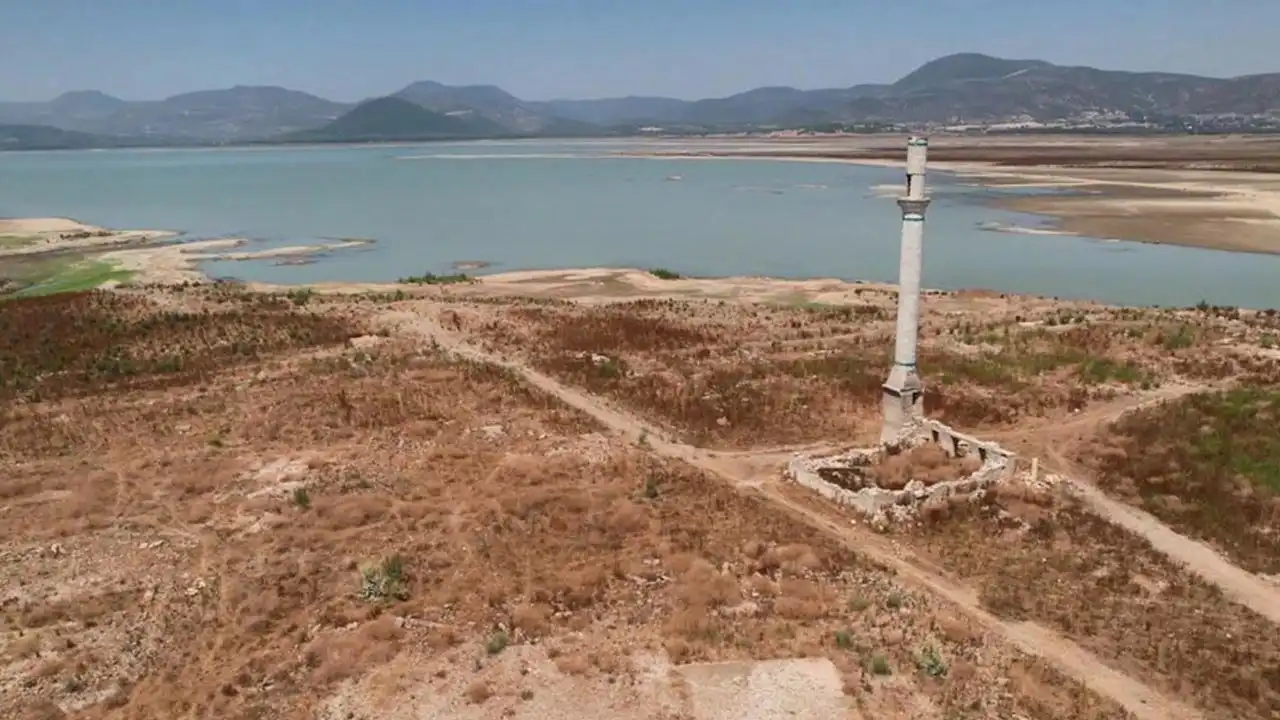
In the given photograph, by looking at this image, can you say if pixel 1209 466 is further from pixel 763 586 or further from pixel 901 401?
pixel 763 586

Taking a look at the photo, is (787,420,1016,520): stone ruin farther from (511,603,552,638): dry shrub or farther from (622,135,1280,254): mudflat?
(622,135,1280,254): mudflat

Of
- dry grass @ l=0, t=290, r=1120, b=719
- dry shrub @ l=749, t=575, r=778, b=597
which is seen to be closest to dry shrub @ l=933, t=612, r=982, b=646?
dry grass @ l=0, t=290, r=1120, b=719

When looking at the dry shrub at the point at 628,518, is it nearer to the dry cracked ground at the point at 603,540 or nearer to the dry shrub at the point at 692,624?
the dry cracked ground at the point at 603,540

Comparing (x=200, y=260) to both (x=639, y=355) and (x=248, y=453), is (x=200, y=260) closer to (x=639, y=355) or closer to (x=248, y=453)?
(x=639, y=355)

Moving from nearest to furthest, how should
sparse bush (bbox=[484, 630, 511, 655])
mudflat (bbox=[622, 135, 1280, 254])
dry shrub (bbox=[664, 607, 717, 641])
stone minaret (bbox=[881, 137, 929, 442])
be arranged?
1. sparse bush (bbox=[484, 630, 511, 655])
2. dry shrub (bbox=[664, 607, 717, 641])
3. stone minaret (bbox=[881, 137, 929, 442])
4. mudflat (bbox=[622, 135, 1280, 254])

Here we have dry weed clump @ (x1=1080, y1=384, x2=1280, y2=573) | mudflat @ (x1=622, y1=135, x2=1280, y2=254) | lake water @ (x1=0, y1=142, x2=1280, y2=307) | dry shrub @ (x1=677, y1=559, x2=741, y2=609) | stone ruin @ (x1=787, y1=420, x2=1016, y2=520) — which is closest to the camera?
dry shrub @ (x1=677, y1=559, x2=741, y2=609)

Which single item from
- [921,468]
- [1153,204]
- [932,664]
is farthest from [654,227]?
[932,664]

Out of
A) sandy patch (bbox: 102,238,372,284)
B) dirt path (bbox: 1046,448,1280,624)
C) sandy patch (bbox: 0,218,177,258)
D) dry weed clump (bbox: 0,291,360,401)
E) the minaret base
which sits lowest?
sandy patch (bbox: 102,238,372,284)
